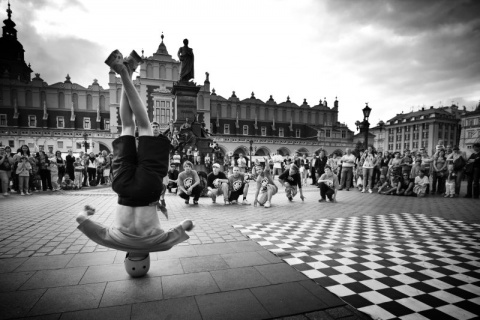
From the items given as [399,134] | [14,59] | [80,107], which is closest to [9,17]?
[14,59]

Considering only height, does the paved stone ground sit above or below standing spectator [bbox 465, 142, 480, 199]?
below

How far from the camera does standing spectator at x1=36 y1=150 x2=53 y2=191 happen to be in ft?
35.8

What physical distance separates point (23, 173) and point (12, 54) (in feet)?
188

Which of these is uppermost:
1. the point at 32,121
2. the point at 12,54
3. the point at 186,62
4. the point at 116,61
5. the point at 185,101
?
the point at 12,54

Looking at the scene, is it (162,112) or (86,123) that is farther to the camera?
(86,123)

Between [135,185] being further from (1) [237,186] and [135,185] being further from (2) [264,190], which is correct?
(1) [237,186]

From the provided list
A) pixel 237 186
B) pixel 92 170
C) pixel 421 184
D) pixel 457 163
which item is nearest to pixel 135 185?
pixel 237 186

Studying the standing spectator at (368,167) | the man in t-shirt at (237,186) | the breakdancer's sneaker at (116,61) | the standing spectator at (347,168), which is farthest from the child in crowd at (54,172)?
the standing spectator at (368,167)

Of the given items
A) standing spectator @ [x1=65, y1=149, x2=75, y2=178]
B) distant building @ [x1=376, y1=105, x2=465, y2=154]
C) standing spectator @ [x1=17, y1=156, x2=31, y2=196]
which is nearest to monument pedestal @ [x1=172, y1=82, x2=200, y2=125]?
standing spectator @ [x1=65, y1=149, x2=75, y2=178]

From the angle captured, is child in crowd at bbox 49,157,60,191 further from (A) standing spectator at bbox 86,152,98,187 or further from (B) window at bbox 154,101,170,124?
(B) window at bbox 154,101,170,124

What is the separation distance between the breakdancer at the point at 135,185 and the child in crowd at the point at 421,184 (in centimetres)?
1136

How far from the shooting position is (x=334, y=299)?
243cm

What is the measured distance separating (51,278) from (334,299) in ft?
10.2

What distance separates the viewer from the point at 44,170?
11.2 metres
